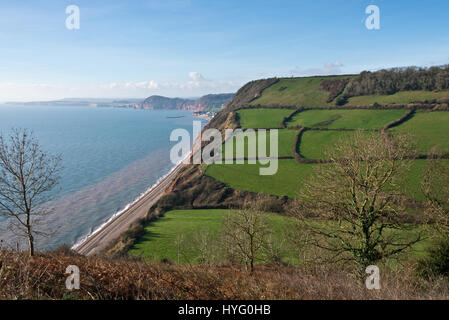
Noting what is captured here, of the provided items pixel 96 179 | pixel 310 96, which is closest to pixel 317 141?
pixel 310 96

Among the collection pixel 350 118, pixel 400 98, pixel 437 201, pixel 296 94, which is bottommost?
pixel 437 201

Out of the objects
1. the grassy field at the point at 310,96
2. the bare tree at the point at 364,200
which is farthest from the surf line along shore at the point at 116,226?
the grassy field at the point at 310,96

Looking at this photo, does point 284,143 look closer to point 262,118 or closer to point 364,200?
point 262,118

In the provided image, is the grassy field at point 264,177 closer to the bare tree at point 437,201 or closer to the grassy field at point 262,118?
the bare tree at point 437,201

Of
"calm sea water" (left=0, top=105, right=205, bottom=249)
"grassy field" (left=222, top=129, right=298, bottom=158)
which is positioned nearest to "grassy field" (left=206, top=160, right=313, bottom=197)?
"grassy field" (left=222, top=129, right=298, bottom=158)
